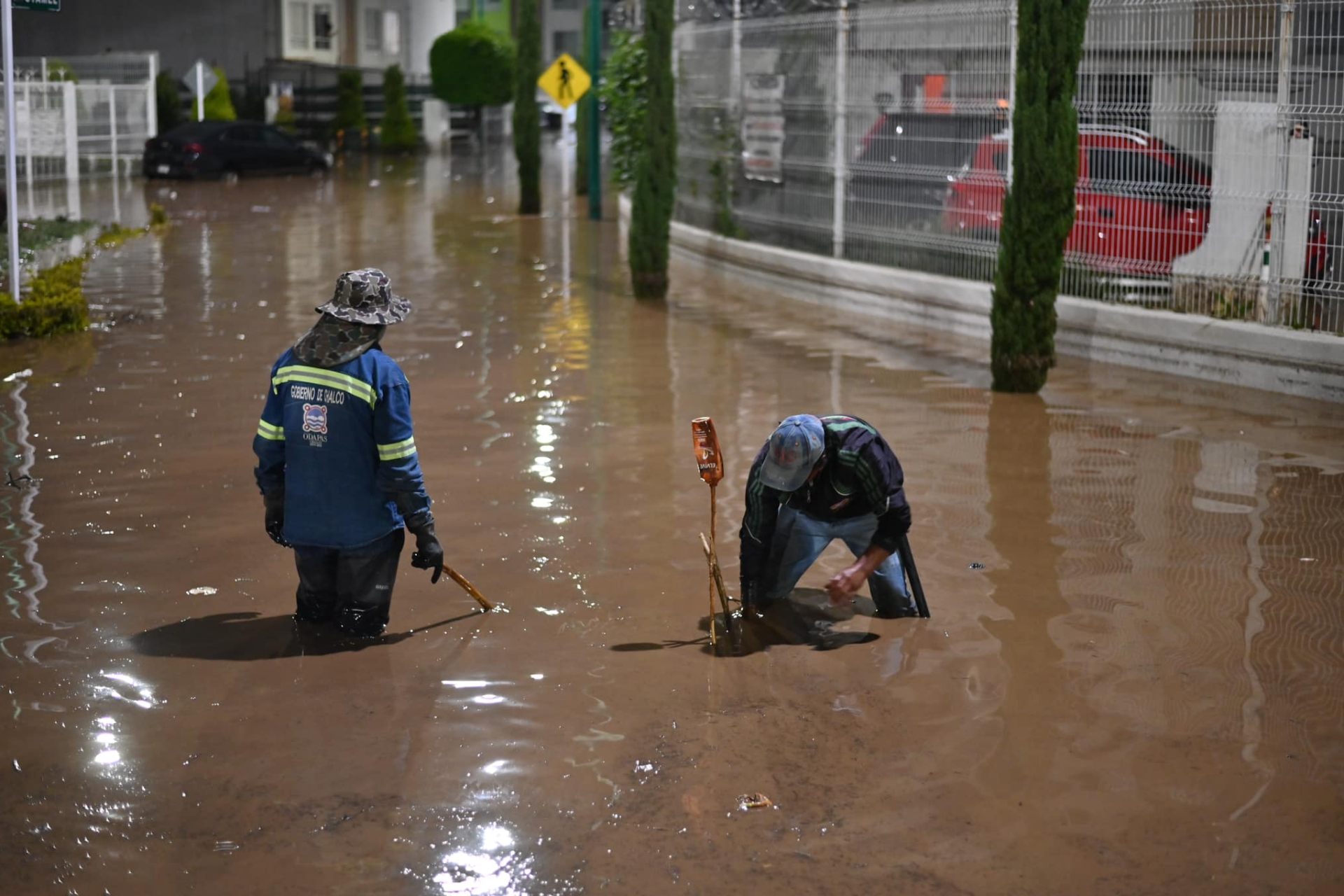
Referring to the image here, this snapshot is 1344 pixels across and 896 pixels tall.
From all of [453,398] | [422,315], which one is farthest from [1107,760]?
[422,315]

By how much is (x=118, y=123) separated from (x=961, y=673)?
34.3m

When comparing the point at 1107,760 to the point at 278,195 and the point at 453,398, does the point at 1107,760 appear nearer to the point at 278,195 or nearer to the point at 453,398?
the point at 453,398

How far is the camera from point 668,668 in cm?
650

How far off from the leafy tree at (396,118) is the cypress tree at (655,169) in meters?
35.6

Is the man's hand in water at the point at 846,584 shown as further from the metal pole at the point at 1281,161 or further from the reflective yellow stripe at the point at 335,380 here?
the metal pole at the point at 1281,161

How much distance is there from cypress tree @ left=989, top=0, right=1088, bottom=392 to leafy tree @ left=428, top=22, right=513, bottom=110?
4966 centimetres

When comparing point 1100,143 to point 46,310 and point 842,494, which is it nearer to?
point 842,494

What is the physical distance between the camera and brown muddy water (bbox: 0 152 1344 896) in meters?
4.94

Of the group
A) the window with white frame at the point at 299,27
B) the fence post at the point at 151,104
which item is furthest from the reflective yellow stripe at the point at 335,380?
the window with white frame at the point at 299,27

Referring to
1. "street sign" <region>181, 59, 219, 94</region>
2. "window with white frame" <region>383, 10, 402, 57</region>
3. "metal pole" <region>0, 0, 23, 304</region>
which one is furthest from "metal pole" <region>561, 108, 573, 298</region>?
"window with white frame" <region>383, 10, 402, 57</region>

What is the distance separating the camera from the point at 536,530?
8445 millimetres

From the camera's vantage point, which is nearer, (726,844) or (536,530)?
(726,844)

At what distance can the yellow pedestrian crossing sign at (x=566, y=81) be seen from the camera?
2523cm

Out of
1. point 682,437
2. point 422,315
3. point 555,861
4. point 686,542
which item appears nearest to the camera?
point 555,861
